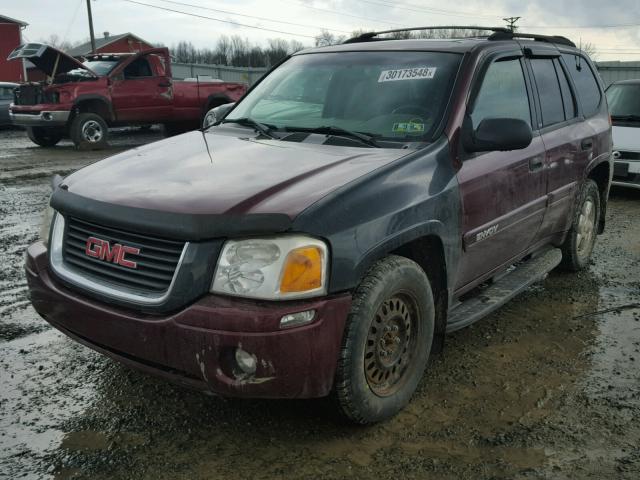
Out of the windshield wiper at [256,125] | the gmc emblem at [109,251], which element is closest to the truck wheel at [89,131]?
the windshield wiper at [256,125]

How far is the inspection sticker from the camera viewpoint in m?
3.51

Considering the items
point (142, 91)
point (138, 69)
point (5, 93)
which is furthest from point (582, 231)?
point (5, 93)

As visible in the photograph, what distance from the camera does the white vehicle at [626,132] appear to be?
812 centimetres

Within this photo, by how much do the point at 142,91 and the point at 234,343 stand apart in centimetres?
1266

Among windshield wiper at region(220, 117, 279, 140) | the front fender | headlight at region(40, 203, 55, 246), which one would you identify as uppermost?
windshield wiper at region(220, 117, 279, 140)

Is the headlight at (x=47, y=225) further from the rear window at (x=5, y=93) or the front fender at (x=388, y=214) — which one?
the rear window at (x=5, y=93)

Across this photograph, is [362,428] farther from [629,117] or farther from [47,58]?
[47,58]

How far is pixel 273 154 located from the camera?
10.3 feet

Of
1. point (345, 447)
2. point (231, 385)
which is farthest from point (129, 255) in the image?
point (345, 447)

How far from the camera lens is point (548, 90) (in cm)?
428

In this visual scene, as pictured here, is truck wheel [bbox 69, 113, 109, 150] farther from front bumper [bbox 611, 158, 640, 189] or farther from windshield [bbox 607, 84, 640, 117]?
front bumper [bbox 611, 158, 640, 189]

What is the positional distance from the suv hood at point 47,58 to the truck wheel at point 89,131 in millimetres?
944

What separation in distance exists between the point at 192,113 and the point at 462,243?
1253 cm

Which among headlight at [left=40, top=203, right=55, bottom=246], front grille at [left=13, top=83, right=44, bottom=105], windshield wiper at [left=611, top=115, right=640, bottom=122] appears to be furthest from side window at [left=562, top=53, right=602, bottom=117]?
front grille at [left=13, top=83, right=44, bottom=105]
